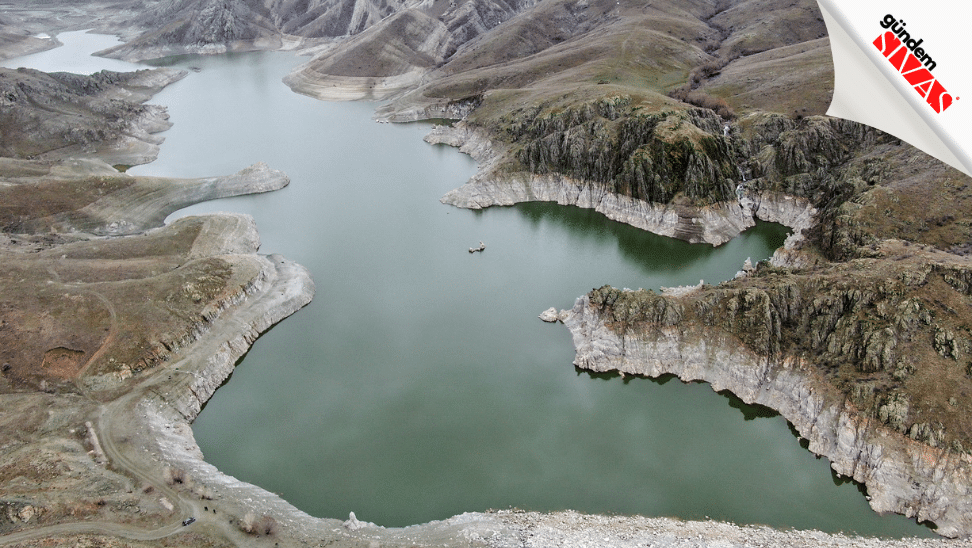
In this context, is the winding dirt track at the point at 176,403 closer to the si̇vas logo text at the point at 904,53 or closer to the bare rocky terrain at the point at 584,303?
the bare rocky terrain at the point at 584,303

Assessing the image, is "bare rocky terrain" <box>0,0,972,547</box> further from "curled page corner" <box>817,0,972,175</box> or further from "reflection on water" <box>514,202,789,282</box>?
"curled page corner" <box>817,0,972,175</box>

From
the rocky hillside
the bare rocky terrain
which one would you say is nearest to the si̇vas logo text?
the bare rocky terrain

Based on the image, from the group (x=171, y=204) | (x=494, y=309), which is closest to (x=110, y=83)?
(x=171, y=204)

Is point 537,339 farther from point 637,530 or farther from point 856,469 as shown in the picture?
point 856,469

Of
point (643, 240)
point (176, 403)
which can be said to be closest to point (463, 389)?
point (176, 403)

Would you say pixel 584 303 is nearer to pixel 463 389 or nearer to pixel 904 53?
pixel 463 389
